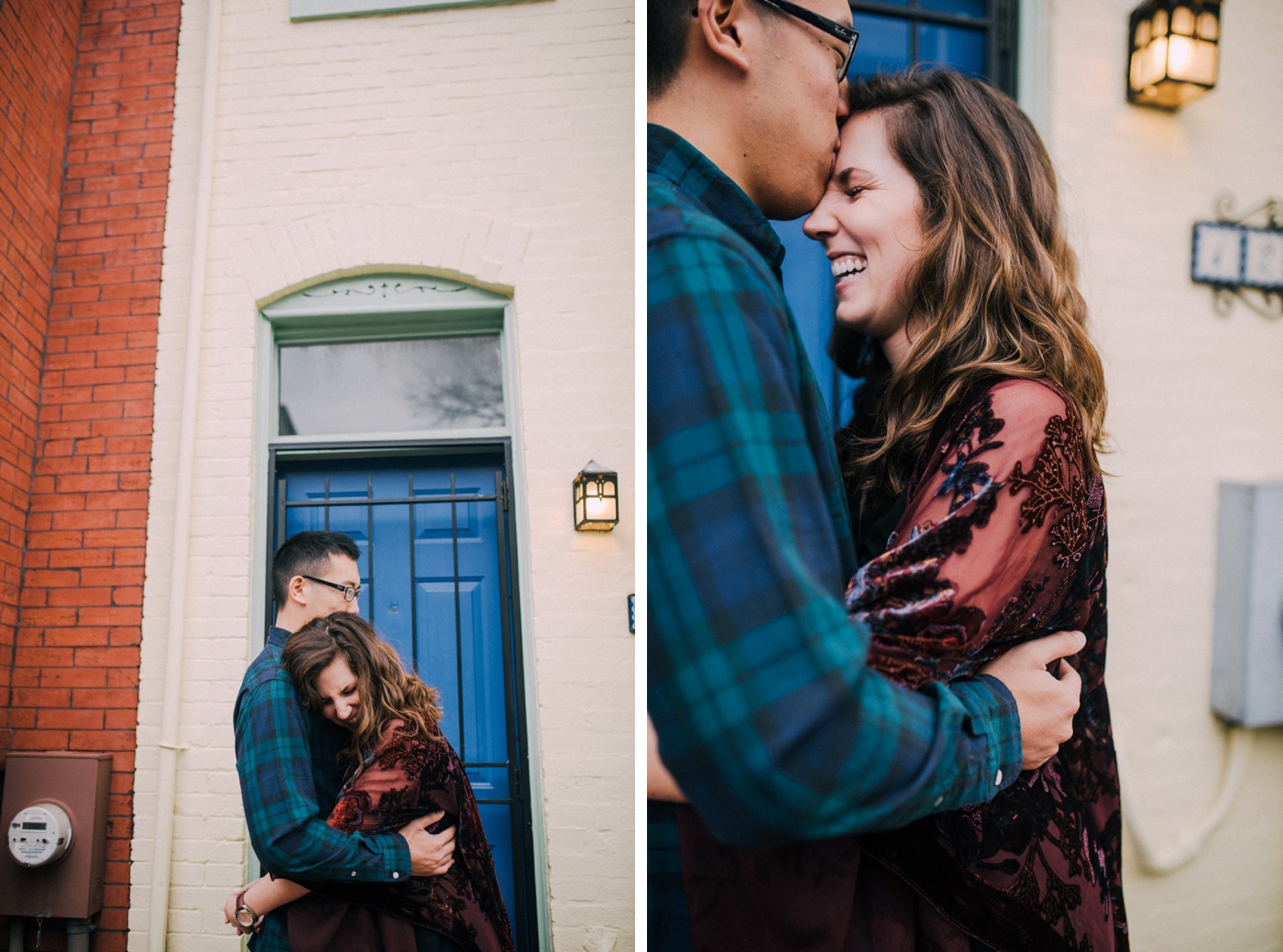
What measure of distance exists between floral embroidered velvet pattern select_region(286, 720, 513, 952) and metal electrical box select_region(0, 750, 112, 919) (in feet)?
1.52

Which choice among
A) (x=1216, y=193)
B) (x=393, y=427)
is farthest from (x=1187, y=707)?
(x=393, y=427)

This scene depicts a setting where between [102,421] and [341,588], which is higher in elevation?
[102,421]

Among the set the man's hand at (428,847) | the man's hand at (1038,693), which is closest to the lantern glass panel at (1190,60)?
the man's hand at (1038,693)

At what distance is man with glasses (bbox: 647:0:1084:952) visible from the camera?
51 centimetres

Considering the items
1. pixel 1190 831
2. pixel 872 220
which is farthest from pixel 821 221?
pixel 1190 831

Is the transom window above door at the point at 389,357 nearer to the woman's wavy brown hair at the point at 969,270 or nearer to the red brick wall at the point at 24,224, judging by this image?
the red brick wall at the point at 24,224

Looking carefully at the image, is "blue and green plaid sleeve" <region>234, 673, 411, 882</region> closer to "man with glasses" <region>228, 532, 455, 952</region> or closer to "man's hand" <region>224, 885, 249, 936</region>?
"man with glasses" <region>228, 532, 455, 952</region>

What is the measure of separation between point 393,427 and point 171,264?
0.61 metres

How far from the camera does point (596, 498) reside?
1766 millimetres

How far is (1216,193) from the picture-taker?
1244 millimetres

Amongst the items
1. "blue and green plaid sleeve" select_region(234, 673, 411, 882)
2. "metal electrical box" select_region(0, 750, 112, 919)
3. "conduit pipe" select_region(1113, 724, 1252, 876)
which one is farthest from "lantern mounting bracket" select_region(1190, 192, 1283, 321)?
"metal electrical box" select_region(0, 750, 112, 919)

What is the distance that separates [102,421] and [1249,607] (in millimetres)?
2196

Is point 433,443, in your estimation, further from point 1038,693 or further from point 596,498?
point 1038,693

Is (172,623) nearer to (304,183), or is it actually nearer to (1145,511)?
(304,183)
